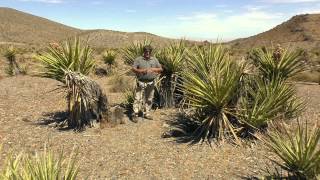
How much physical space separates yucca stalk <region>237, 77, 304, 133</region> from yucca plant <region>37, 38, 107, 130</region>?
3291 millimetres

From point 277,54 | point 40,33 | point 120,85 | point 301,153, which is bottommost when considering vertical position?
point 40,33

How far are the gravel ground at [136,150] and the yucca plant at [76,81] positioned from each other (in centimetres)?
37

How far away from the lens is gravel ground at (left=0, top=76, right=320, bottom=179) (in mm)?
8117

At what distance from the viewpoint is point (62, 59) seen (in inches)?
428

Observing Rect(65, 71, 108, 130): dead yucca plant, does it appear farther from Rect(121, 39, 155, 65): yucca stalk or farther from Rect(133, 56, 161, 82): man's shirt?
Rect(121, 39, 155, 65): yucca stalk

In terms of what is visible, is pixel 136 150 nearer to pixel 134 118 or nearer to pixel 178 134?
pixel 178 134

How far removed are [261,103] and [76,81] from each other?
3.96m

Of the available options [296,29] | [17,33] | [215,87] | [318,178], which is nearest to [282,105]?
[215,87]

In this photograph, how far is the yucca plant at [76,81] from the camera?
10.5m

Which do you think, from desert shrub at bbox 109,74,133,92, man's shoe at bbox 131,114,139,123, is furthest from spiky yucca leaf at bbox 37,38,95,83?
desert shrub at bbox 109,74,133,92

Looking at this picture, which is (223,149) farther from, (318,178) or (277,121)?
(318,178)

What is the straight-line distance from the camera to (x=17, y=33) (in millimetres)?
106312

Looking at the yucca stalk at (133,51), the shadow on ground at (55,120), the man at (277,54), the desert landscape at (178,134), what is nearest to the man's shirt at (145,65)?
the desert landscape at (178,134)

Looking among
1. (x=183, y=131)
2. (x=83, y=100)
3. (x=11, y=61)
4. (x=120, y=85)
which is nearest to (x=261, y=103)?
(x=183, y=131)
